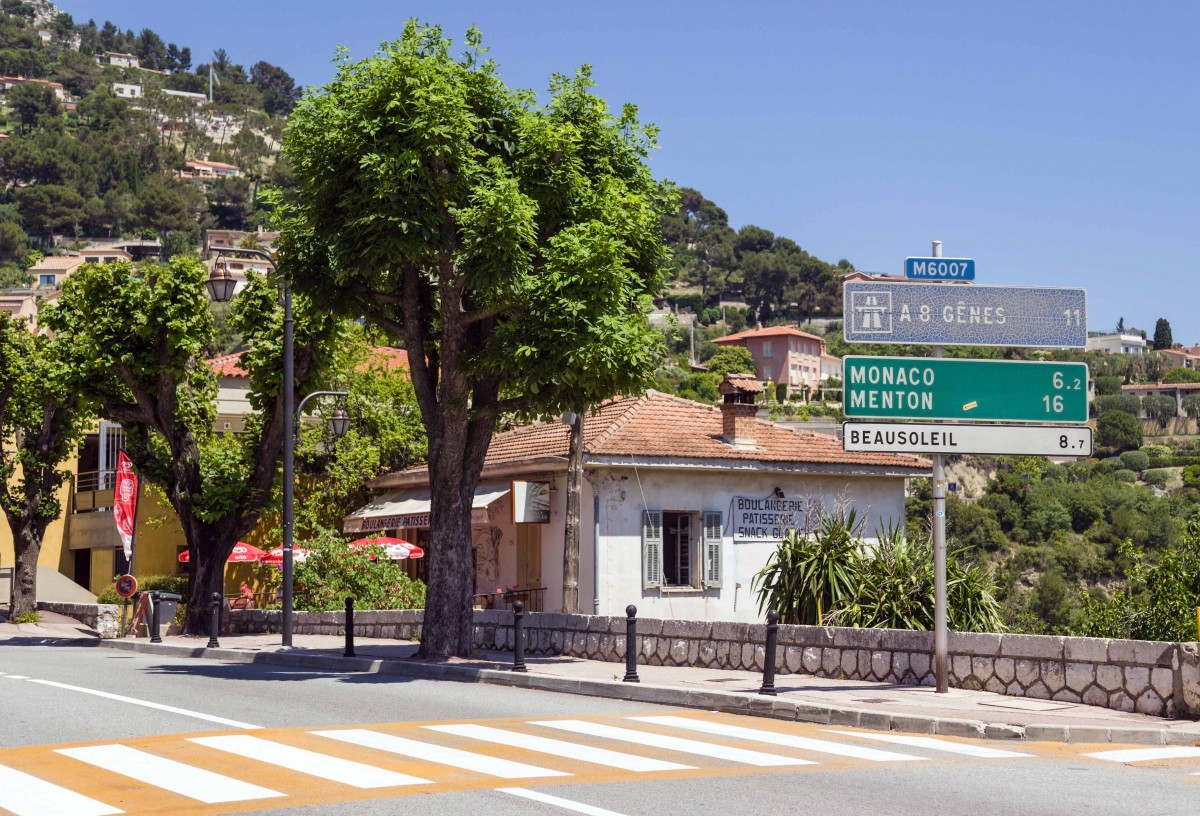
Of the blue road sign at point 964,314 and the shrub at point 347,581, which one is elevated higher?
the blue road sign at point 964,314

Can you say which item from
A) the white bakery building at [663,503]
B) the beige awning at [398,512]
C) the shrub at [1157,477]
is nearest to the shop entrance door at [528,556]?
the white bakery building at [663,503]

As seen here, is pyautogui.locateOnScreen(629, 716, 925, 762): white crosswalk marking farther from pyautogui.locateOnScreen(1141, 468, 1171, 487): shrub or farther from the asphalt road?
pyautogui.locateOnScreen(1141, 468, 1171, 487): shrub

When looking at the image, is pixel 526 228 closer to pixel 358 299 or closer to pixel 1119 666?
pixel 358 299

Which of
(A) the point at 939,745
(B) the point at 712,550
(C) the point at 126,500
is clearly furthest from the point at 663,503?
(A) the point at 939,745

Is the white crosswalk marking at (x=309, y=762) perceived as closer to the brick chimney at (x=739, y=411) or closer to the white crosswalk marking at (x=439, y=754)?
the white crosswalk marking at (x=439, y=754)

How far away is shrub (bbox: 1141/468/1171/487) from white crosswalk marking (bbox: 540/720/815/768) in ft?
291

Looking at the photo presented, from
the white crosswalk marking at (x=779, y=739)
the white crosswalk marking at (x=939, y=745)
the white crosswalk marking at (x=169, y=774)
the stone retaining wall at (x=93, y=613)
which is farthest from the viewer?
the stone retaining wall at (x=93, y=613)

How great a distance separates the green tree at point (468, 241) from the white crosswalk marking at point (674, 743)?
6.36 m

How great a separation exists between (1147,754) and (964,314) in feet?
18.2

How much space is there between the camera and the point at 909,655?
15523 millimetres

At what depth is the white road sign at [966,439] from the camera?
1500 centimetres

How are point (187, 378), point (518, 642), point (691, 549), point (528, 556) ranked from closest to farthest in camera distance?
point (518, 642), point (187, 378), point (691, 549), point (528, 556)

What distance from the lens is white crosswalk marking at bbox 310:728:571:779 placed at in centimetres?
979

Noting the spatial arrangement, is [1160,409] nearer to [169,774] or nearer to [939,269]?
[939,269]
